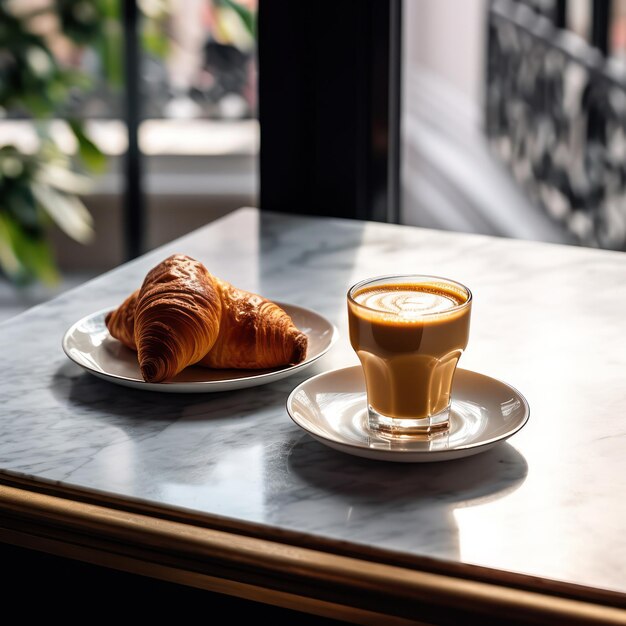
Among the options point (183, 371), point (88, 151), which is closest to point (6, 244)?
point (88, 151)

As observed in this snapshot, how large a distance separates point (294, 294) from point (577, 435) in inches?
16.8

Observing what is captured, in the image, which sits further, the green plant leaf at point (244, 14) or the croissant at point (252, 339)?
the green plant leaf at point (244, 14)

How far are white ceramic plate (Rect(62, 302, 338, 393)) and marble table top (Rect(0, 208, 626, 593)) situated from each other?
18mm

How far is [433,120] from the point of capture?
5727 millimetres

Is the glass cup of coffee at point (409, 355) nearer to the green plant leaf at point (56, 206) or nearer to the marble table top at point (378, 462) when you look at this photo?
the marble table top at point (378, 462)

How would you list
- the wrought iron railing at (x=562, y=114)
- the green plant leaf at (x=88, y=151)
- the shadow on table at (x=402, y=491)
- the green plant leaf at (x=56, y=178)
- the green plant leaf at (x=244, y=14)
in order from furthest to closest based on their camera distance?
the wrought iron railing at (x=562, y=114) < the green plant leaf at (x=244, y=14) < the green plant leaf at (x=56, y=178) < the green plant leaf at (x=88, y=151) < the shadow on table at (x=402, y=491)

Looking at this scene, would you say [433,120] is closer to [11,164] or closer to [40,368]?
[11,164]

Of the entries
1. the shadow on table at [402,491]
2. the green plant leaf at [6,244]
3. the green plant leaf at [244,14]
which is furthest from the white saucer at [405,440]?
the green plant leaf at [244,14]

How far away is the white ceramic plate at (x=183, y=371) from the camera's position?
0.78m

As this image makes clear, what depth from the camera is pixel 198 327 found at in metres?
0.78

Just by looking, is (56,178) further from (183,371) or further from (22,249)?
(183,371)

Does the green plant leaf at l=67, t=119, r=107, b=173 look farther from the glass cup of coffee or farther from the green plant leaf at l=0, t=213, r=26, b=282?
the glass cup of coffee

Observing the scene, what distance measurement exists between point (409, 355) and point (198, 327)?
0.18 meters

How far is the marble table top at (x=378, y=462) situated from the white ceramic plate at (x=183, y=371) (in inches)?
0.7
